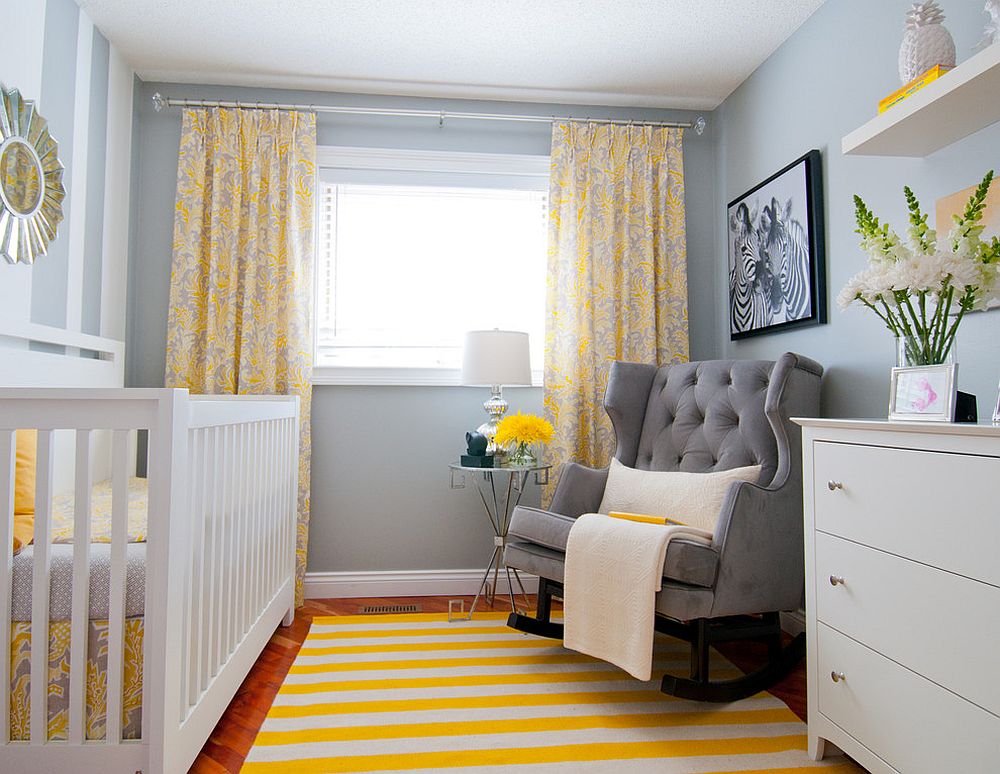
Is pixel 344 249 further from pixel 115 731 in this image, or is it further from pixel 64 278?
pixel 115 731

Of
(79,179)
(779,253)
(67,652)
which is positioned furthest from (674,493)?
(79,179)

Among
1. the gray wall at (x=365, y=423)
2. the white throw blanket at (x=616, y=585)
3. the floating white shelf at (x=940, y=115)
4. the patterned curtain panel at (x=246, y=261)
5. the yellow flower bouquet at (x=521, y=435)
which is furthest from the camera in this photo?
the gray wall at (x=365, y=423)

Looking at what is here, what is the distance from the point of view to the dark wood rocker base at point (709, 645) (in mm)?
1849

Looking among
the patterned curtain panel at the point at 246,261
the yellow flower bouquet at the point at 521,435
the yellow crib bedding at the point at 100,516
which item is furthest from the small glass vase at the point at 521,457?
the yellow crib bedding at the point at 100,516

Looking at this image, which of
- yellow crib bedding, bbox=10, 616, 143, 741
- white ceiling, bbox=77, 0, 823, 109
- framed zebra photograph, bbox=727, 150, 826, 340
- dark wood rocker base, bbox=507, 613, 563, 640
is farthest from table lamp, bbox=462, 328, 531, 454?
yellow crib bedding, bbox=10, 616, 143, 741

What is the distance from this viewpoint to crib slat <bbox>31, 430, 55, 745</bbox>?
52.8 inches

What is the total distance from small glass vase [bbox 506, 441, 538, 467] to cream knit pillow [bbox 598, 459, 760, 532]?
36 cm

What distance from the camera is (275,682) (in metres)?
2.10

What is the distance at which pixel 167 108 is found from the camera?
3031 mm

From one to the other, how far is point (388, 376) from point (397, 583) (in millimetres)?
947

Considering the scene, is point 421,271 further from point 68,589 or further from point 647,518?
point 68,589

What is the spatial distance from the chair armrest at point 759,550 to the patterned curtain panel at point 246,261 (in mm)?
1817

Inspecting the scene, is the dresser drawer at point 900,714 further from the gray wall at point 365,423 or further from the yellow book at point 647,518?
the gray wall at point 365,423

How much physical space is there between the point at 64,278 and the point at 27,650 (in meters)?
1.51
